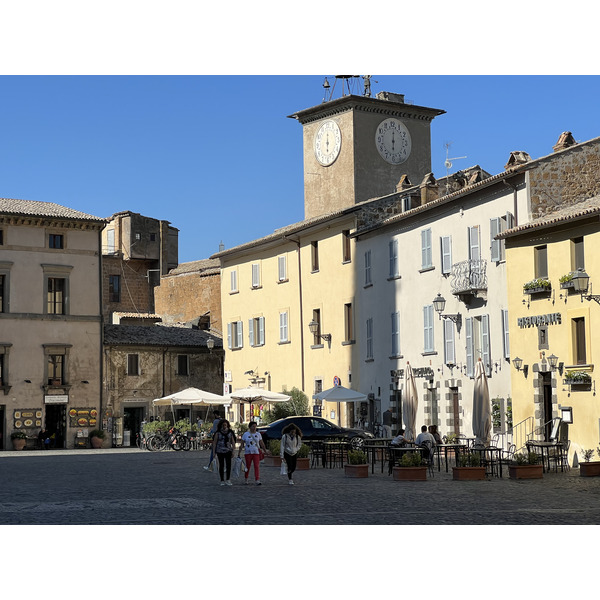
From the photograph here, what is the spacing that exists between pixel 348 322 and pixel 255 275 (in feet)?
27.3

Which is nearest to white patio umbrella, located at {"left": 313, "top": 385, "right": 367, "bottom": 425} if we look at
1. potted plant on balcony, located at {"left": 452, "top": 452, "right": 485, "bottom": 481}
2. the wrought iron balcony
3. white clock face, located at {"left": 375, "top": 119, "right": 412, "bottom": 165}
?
the wrought iron balcony

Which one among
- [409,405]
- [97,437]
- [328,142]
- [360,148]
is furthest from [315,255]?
[409,405]

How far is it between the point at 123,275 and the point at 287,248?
67.6ft

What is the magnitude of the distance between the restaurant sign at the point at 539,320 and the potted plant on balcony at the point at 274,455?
7399 mm

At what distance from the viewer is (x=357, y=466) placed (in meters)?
24.0

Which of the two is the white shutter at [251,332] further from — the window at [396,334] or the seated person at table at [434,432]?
the seated person at table at [434,432]

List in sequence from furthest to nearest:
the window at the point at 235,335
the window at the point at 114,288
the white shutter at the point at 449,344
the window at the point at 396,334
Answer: the window at the point at 114,288, the window at the point at 235,335, the window at the point at 396,334, the white shutter at the point at 449,344

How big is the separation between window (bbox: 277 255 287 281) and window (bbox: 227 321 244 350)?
14.5 feet

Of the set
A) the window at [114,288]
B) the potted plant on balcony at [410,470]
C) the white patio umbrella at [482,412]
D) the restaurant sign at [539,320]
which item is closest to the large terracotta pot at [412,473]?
the potted plant on balcony at [410,470]

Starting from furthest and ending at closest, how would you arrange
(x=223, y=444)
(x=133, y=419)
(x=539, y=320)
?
(x=133, y=419), (x=539, y=320), (x=223, y=444)

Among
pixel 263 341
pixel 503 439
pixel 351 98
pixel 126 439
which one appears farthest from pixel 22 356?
pixel 503 439

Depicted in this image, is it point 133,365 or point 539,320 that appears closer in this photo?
point 539,320

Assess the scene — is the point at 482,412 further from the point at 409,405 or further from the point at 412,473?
the point at 412,473

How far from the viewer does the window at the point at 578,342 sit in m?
27.2
